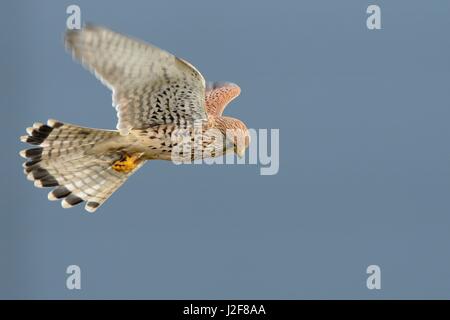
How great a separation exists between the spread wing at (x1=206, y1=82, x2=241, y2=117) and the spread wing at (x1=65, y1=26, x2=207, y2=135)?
2.92 ft

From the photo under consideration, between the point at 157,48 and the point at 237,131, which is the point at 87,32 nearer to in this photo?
the point at 157,48

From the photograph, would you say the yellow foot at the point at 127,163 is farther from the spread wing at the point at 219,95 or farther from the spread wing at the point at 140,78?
the spread wing at the point at 219,95

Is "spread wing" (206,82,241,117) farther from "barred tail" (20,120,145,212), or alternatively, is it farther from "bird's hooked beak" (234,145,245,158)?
"barred tail" (20,120,145,212)

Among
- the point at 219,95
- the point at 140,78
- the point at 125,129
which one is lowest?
the point at 125,129

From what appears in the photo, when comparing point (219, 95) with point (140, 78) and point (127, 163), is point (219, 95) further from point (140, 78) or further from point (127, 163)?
point (140, 78)

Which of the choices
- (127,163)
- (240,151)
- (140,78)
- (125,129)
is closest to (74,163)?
(127,163)

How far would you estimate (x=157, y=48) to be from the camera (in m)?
6.54

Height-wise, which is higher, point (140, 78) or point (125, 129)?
point (140, 78)

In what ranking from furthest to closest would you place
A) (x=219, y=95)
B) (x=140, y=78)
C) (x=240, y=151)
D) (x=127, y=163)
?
(x=219, y=95) < (x=127, y=163) < (x=240, y=151) < (x=140, y=78)

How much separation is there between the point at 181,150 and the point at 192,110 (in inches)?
12.0

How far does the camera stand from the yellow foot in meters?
7.65

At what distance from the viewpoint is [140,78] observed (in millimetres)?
6918

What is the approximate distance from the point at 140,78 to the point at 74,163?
115 centimetres

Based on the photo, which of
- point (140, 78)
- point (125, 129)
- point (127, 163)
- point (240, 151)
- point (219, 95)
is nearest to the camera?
point (140, 78)
